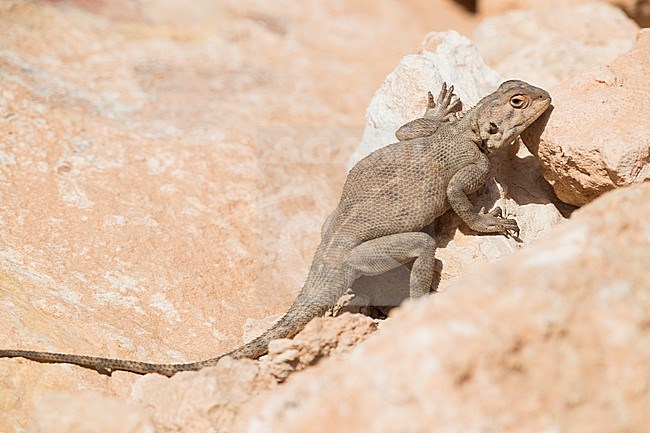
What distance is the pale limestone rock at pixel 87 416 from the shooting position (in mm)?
3939

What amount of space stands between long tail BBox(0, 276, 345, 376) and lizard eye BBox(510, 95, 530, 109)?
2.47 metres

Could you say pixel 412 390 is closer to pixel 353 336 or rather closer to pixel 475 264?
pixel 353 336

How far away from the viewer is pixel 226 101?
29.5 ft

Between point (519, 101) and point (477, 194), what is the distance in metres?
1.00

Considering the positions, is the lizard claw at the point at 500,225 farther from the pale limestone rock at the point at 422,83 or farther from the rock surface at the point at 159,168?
the rock surface at the point at 159,168

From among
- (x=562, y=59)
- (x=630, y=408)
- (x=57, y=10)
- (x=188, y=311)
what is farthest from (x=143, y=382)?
(x=57, y=10)

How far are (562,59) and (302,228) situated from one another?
3.89m

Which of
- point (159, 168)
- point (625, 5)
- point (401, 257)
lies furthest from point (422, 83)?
point (625, 5)

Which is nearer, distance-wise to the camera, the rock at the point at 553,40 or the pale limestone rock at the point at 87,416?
the pale limestone rock at the point at 87,416

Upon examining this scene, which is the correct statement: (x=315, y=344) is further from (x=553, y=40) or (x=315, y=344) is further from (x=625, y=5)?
(x=625, y=5)

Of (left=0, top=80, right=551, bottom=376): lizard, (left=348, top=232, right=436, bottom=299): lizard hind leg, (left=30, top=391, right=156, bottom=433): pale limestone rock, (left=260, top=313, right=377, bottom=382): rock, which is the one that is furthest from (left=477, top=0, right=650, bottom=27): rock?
(left=30, top=391, right=156, bottom=433): pale limestone rock

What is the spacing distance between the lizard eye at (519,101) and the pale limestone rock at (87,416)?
4.30 metres

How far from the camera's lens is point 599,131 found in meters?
5.75

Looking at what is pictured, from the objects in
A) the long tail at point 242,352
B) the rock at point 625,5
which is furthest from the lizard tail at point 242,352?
the rock at point 625,5
